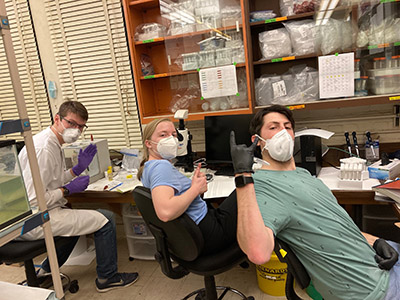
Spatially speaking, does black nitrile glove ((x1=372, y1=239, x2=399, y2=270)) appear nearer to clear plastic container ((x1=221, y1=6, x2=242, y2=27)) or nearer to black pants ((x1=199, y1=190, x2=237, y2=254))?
black pants ((x1=199, y1=190, x2=237, y2=254))

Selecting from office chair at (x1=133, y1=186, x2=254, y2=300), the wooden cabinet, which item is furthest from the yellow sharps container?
the wooden cabinet

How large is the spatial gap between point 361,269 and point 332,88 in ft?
4.77

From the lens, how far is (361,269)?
1.19 metres

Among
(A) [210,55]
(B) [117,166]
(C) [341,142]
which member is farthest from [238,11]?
(B) [117,166]

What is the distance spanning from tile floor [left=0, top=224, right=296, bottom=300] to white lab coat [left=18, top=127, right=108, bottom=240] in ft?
1.87

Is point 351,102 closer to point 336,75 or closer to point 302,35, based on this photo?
point 336,75

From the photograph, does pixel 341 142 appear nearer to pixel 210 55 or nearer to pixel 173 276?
pixel 210 55

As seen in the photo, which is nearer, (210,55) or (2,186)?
(2,186)

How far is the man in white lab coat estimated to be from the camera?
2127 millimetres

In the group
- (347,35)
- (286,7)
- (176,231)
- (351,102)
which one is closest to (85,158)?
(176,231)

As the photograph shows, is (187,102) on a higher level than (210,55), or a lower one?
lower

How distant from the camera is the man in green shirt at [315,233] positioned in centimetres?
114

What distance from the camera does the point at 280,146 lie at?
4.57ft

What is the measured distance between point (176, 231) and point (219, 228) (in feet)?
0.95
